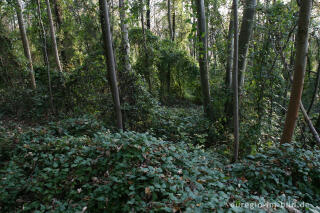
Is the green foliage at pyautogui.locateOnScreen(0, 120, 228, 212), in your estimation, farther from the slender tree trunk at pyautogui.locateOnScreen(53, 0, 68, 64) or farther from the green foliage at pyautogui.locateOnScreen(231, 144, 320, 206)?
the slender tree trunk at pyautogui.locateOnScreen(53, 0, 68, 64)

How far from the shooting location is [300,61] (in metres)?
3.13

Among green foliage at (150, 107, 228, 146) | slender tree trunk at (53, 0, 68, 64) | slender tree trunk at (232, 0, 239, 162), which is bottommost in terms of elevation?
green foliage at (150, 107, 228, 146)

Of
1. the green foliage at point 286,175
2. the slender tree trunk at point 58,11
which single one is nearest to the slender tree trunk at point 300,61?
the green foliage at point 286,175

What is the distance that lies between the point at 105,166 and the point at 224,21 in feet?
22.7

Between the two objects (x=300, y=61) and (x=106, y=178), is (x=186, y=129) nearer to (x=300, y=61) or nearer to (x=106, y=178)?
(x=300, y=61)

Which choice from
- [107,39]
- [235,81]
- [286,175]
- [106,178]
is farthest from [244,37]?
[106,178]

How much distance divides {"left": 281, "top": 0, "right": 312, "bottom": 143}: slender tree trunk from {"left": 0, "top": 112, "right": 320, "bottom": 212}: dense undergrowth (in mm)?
526

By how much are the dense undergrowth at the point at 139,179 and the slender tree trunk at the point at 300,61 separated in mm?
526

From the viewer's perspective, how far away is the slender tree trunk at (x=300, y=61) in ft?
9.74

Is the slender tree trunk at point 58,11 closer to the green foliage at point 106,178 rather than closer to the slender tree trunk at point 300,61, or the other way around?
the green foliage at point 106,178

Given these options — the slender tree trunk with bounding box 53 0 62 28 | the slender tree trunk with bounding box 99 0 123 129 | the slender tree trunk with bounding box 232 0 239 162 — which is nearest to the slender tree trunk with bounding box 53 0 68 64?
the slender tree trunk with bounding box 53 0 62 28

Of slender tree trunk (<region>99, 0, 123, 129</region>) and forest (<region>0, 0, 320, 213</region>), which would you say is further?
slender tree trunk (<region>99, 0, 123, 129</region>)

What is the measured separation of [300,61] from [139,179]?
3040 millimetres

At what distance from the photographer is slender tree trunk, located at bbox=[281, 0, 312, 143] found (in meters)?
2.97
